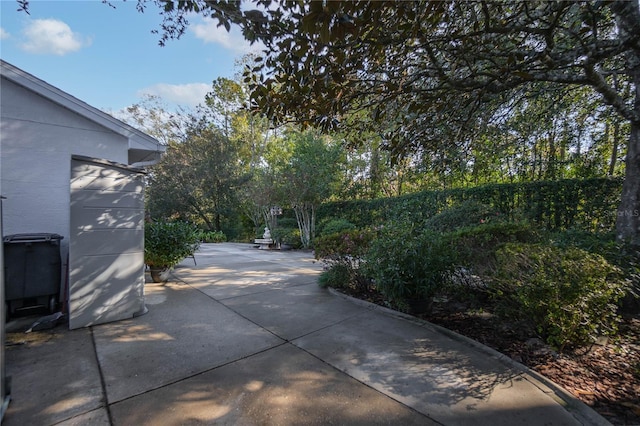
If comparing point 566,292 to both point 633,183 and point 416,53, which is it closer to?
point 633,183

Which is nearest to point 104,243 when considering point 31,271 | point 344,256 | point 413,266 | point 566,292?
point 31,271

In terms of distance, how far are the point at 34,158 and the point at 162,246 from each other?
233 centimetres

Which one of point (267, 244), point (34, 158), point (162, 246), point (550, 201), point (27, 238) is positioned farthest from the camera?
point (267, 244)

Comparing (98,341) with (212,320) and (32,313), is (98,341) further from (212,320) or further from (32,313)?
(32,313)

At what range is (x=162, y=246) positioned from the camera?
17.7ft

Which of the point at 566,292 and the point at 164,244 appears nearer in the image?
the point at 566,292

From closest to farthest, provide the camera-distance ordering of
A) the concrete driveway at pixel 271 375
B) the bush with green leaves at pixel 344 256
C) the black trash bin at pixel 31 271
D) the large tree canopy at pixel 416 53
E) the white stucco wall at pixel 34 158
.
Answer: the concrete driveway at pixel 271 375 → the large tree canopy at pixel 416 53 → the black trash bin at pixel 31 271 → the white stucco wall at pixel 34 158 → the bush with green leaves at pixel 344 256

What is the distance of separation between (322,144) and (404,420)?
1202 cm

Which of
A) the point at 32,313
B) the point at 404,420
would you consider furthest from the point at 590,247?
the point at 32,313

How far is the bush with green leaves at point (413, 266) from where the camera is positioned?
3.66m

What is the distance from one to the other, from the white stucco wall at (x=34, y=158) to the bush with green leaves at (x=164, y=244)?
3.87 ft

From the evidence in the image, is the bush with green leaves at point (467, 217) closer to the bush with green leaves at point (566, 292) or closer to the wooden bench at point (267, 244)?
the bush with green leaves at point (566, 292)

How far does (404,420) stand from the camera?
1.89 m

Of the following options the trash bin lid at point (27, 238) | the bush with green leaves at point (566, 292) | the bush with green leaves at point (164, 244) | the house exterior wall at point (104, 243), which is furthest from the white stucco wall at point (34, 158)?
the bush with green leaves at point (566, 292)
